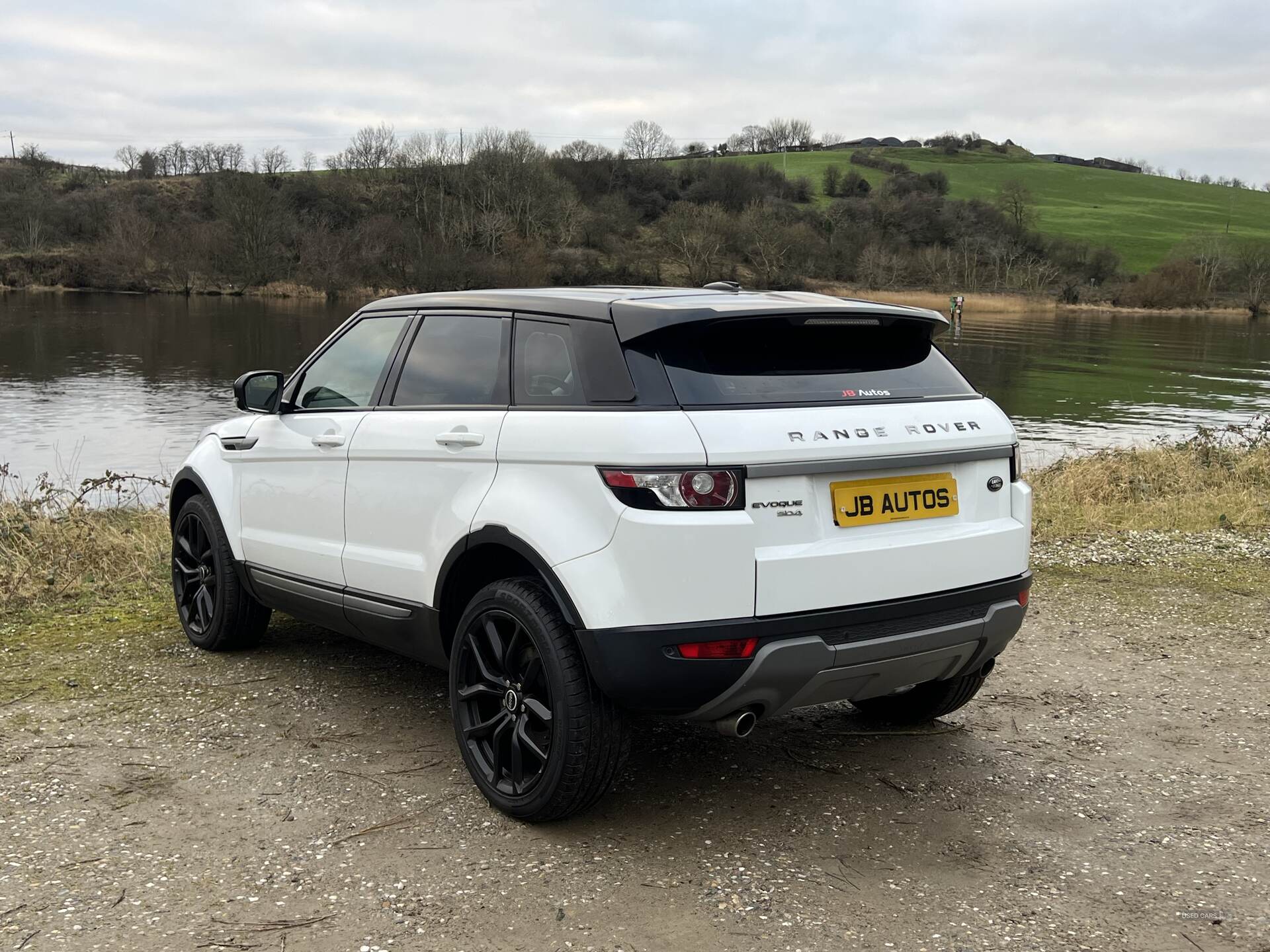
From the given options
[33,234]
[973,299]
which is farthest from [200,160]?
[973,299]

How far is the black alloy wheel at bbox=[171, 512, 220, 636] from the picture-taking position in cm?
563

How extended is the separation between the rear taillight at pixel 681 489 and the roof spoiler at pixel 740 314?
49cm

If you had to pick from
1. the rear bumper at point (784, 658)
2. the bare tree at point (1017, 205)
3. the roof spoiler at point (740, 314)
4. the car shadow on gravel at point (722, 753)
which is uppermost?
the bare tree at point (1017, 205)

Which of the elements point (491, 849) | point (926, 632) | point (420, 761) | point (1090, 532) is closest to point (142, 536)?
point (420, 761)

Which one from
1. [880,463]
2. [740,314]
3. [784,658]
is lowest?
[784,658]

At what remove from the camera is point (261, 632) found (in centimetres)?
565

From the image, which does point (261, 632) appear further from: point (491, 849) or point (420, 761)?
point (491, 849)

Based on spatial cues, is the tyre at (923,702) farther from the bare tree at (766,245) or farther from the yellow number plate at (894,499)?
the bare tree at (766,245)

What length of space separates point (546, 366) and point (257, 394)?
2049mm

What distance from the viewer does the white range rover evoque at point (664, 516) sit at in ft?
10.7

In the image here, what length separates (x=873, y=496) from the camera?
3.54 m

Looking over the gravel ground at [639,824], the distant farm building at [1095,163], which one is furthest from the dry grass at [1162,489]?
the distant farm building at [1095,163]

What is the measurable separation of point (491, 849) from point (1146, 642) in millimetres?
4123

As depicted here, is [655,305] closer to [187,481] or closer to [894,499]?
[894,499]
